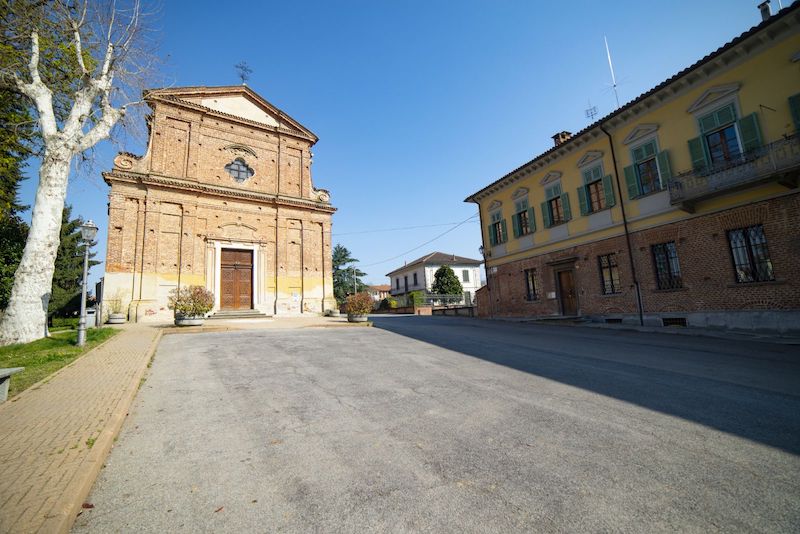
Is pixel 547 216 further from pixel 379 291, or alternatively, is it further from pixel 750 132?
pixel 379 291

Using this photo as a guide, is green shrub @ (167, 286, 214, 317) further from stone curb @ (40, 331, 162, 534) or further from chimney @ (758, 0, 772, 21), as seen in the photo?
chimney @ (758, 0, 772, 21)

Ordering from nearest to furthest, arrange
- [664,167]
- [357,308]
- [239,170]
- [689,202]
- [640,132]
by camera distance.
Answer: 1. [689,202]
2. [664,167]
3. [640,132]
4. [357,308]
5. [239,170]

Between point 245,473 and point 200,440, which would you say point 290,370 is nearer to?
point 200,440

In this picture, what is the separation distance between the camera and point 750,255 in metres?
10.4

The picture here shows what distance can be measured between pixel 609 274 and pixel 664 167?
4563 millimetres

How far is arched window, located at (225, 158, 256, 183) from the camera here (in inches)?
831

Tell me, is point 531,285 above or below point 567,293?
above

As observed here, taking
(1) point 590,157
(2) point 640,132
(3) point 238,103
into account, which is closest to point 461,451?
(2) point 640,132

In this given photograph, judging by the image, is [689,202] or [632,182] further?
[632,182]

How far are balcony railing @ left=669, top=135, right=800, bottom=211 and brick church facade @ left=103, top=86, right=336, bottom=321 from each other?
18.3 m

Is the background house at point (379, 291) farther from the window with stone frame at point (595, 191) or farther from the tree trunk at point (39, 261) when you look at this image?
the tree trunk at point (39, 261)

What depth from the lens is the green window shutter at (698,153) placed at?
11.3m

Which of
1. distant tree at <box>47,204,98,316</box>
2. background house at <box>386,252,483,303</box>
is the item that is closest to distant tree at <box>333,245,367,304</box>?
background house at <box>386,252,483,303</box>

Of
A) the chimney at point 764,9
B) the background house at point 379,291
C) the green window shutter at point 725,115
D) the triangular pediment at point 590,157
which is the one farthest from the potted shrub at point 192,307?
the background house at point 379,291
